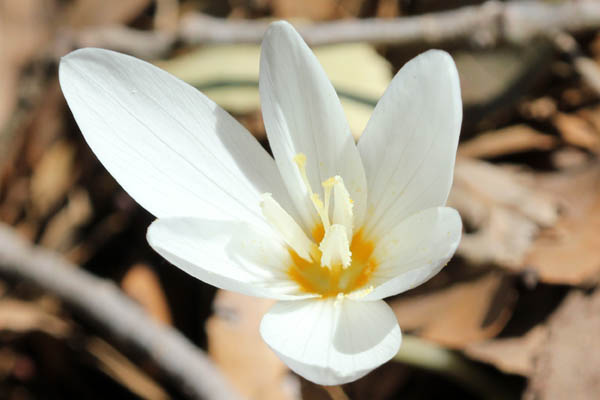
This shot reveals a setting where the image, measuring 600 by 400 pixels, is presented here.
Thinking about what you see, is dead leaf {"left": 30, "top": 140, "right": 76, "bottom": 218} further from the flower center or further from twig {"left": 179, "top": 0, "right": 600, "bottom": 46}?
the flower center

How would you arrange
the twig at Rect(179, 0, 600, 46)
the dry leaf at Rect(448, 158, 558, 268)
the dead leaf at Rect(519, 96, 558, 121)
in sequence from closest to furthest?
1. the dry leaf at Rect(448, 158, 558, 268)
2. the twig at Rect(179, 0, 600, 46)
3. the dead leaf at Rect(519, 96, 558, 121)

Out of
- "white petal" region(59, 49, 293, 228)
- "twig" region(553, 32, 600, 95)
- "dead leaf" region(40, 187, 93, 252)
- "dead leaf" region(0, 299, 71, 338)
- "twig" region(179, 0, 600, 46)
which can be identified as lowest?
"dead leaf" region(0, 299, 71, 338)

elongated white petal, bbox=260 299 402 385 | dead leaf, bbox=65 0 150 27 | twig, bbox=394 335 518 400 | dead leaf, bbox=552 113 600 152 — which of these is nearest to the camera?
elongated white petal, bbox=260 299 402 385

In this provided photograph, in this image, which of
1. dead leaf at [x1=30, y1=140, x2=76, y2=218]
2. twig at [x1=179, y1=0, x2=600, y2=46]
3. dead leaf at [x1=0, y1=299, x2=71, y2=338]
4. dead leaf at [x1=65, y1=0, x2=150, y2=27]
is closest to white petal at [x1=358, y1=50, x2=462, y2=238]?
twig at [x1=179, y1=0, x2=600, y2=46]

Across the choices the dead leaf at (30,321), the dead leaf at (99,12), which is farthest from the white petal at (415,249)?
the dead leaf at (99,12)

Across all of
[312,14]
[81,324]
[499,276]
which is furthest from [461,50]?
[81,324]

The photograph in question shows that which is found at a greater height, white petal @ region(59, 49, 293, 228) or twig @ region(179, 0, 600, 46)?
white petal @ region(59, 49, 293, 228)

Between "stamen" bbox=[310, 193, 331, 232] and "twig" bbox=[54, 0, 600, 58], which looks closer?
"stamen" bbox=[310, 193, 331, 232]

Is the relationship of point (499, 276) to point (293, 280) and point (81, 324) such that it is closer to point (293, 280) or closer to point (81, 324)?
point (293, 280)
